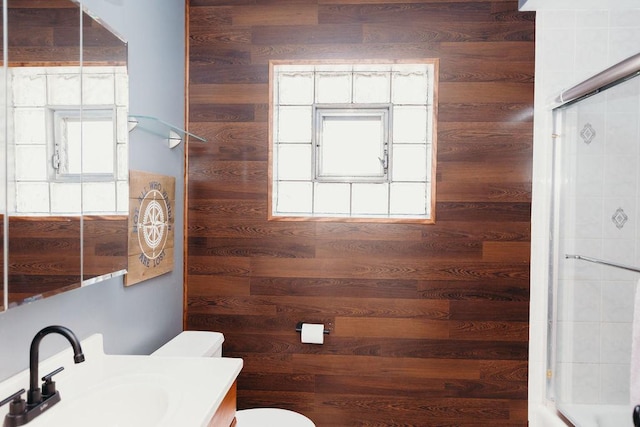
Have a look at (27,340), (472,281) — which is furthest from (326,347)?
(27,340)

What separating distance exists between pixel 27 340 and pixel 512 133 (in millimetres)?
2158

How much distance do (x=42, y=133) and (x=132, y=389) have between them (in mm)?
751

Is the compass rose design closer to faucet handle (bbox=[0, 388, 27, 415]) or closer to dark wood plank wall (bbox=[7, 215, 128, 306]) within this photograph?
dark wood plank wall (bbox=[7, 215, 128, 306])

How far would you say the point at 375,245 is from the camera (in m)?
2.08

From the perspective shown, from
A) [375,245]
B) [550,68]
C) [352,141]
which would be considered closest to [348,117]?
[352,141]

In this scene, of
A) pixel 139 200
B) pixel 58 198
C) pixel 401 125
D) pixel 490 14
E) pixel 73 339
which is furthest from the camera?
pixel 401 125

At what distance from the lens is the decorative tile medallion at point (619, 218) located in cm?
181

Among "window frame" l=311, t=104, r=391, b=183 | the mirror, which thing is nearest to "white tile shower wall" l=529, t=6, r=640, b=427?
"window frame" l=311, t=104, r=391, b=183

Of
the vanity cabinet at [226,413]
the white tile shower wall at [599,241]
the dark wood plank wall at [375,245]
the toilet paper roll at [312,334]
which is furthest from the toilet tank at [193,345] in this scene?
the white tile shower wall at [599,241]

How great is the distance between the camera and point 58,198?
3.54ft

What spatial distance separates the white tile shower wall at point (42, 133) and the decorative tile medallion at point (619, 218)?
212 centimetres

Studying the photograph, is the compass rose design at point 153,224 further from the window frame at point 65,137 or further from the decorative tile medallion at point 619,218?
the decorative tile medallion at point 619,218

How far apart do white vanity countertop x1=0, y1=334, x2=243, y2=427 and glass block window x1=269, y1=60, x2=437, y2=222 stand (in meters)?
1.07

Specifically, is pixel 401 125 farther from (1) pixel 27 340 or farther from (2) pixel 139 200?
(1) pixel 27 340
